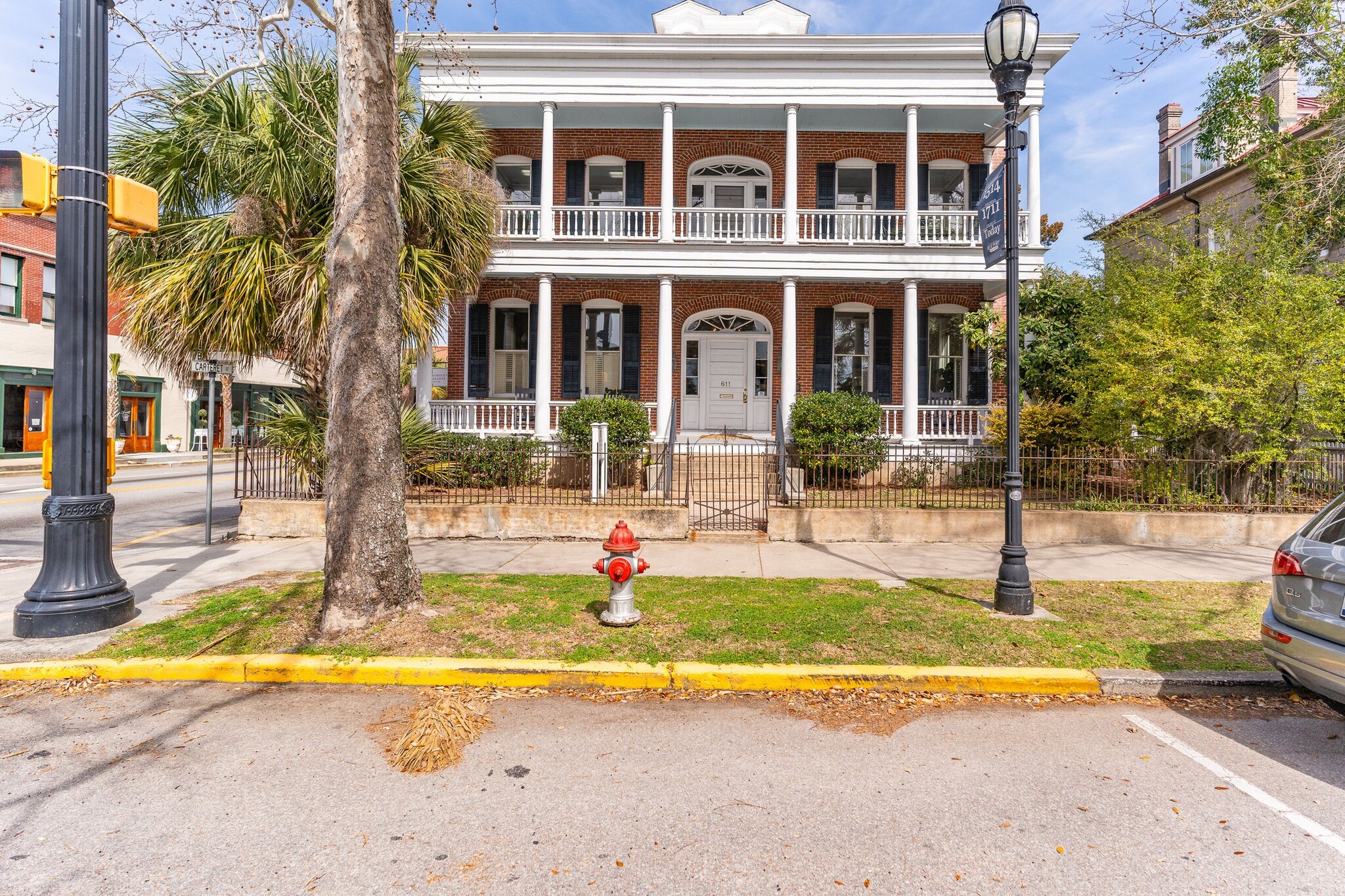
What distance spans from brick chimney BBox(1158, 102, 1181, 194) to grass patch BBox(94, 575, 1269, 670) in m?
22.9

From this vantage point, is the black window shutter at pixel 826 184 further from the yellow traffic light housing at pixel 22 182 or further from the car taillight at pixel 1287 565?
the yellow traffic light housing at pixel 22 182

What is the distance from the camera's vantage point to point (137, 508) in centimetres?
1352

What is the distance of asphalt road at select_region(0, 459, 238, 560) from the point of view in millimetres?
10078

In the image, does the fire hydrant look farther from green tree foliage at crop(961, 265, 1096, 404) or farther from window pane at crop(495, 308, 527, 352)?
window pane at crop(495, 308, 527, 352)

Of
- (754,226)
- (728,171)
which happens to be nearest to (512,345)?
(754,226)

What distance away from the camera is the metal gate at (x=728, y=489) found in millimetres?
10398

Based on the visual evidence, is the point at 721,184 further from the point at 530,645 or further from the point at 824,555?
the point at 530,645

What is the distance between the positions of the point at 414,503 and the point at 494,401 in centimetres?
520

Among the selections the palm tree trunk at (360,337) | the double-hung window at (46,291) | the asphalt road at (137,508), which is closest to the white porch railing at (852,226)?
the palm tree trunk at (360,337)

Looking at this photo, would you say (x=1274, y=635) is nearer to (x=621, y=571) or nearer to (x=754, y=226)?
(x=621, y=571)

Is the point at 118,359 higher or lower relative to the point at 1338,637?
higher

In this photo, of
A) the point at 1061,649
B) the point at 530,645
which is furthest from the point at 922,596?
the point at 530,645

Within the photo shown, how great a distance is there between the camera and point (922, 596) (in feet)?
21.8

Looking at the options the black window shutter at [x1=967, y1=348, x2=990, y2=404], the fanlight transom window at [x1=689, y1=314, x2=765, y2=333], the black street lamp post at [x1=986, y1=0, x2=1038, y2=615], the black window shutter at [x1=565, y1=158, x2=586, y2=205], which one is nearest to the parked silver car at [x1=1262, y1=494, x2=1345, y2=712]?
the black street lamp post at [x1=986, y1=0, x2=1038, y2=615]
